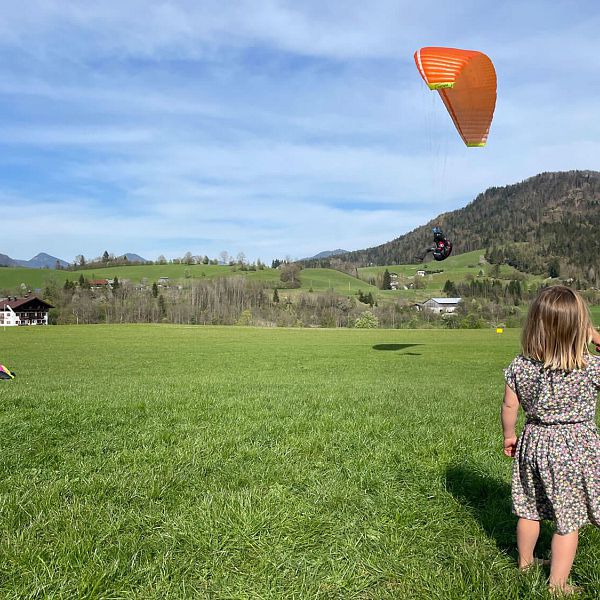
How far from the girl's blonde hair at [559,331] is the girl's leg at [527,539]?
124cm

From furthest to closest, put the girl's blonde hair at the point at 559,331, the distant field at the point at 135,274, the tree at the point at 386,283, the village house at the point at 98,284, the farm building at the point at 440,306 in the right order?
the tree at the point at 386,283 → the distant field at the point at 135,274 → the village house at the point at 98,284 → the farm building at the point at 440,306 → the girl's blonde hair at the point at 559,331

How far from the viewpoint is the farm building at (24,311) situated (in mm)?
118000

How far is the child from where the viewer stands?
12.2 ft

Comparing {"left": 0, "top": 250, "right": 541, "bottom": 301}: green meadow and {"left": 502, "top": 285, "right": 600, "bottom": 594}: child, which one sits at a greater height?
{"left": 0, "top": 250, "right": 541, "bottom": 301}: green meadow

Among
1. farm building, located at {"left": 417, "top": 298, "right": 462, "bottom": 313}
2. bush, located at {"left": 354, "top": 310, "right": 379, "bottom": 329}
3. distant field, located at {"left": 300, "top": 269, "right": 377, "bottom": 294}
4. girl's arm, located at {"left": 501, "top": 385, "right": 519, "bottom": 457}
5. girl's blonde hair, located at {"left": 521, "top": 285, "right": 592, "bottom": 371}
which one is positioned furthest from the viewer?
distant field, located at {"left": 300, "top": 269, "right": 377, "bottom": 294}

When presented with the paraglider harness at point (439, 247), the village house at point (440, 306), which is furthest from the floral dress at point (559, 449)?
the village house at point (440, 306)

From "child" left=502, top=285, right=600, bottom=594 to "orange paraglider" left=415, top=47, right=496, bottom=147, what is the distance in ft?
51.9

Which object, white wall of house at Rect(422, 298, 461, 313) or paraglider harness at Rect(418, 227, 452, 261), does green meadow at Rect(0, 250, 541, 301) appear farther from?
paraglider harness at Rect(418, 227, 452, 261)

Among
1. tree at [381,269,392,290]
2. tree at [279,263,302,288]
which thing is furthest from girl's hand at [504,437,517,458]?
tree at [381,269,392,290]

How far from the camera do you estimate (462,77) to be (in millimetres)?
17844

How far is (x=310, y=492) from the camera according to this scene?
5.32 meters

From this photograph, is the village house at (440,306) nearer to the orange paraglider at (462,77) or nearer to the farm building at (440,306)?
the farm building at (440,306)

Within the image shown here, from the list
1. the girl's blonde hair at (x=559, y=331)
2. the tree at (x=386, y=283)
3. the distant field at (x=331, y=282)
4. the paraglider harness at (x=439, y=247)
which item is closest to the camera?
the girl's blonde hair at (x=559, y=331)

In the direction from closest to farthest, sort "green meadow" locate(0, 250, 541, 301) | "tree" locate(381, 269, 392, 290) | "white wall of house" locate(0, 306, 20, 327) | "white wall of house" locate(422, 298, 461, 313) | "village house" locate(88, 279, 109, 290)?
"white wall of house" locate(0, 306, 20, 327) < "white wall of house" locate(422, 298, 461, 313) < "village house" locate(88, 279, 109, 290) < "green meadow" locate(0, 250, 541, 301) < "tree" locate(381, 269, 392, 290)
